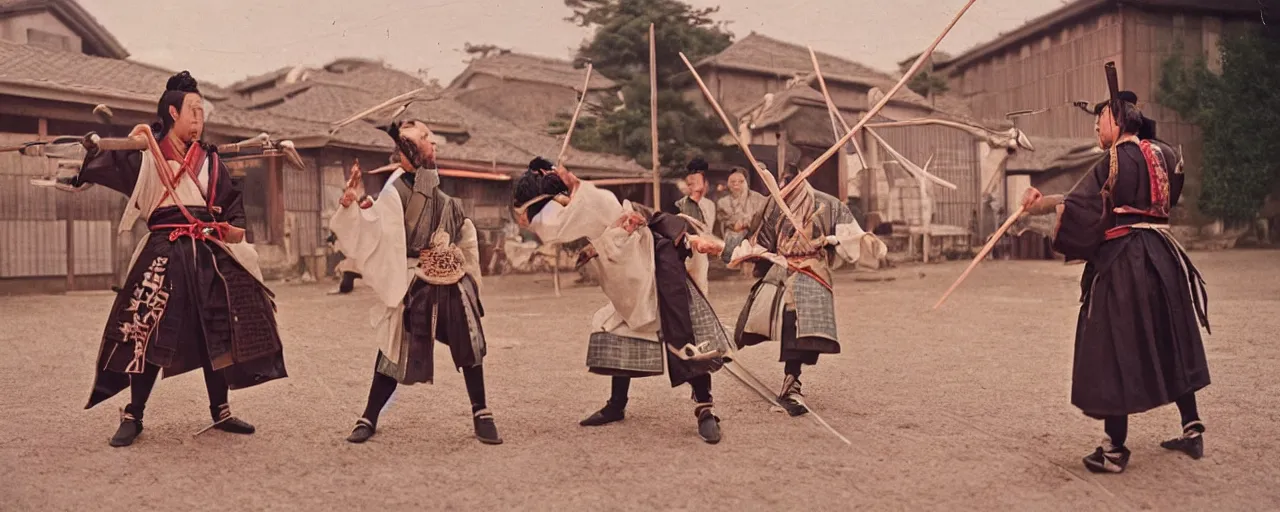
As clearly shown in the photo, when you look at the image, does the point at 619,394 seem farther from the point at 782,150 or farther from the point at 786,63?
the point at 786,63

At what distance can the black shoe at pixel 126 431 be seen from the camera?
4188 millimetres

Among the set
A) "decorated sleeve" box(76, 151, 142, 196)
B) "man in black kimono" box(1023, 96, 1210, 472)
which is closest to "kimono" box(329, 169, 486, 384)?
"decorated sleeve" box(76, 151, 142, 196)

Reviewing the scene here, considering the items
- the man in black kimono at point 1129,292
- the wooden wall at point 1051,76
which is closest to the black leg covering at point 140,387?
the man in black kimono at point 1129,292

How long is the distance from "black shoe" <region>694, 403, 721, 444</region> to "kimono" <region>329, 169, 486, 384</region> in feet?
3.52

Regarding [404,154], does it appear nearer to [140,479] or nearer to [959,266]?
[140,479]

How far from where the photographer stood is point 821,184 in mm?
18344

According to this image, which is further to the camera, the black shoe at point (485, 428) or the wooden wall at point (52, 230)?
the wooden wall at point (52, 230)

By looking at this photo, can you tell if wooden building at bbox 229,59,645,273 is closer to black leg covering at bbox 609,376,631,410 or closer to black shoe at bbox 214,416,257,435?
black shoe at bbox 214,416,257,435

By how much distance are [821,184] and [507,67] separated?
10711 millimetres

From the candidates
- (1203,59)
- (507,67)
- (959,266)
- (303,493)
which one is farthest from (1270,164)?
(303,493)

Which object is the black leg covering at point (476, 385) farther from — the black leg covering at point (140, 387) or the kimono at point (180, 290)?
the black leg covering at point (140, 387)

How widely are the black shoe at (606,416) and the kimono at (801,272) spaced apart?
93cm

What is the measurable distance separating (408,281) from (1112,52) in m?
17.9

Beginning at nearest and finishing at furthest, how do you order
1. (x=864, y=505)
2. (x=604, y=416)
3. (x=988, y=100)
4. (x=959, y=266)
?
(x=864, y=505)
(x=604, y=416)
(x=959, y=266)
(x=988, y=100)
